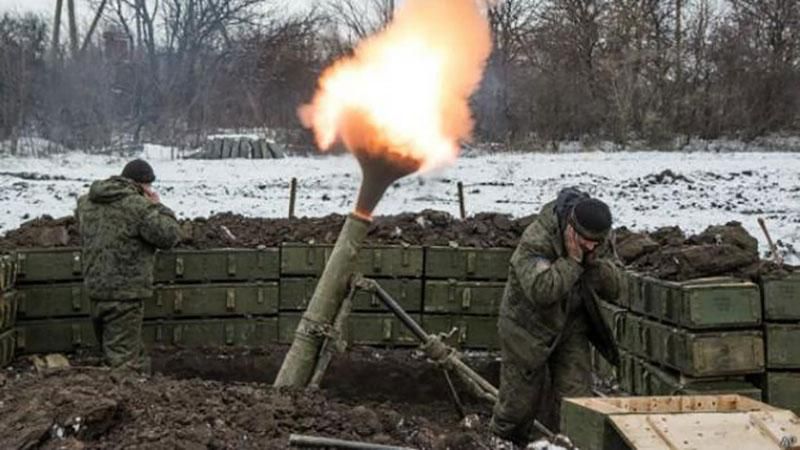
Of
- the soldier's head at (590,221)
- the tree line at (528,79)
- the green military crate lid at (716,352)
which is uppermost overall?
the tree line at (528,79)

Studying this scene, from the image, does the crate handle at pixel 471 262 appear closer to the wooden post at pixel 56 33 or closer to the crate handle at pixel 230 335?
the crate handle at pixel 230 335

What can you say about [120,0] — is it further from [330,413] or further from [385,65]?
[330,413]

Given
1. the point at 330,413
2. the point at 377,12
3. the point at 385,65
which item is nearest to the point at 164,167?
the point at 377,12

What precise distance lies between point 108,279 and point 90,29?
28724 millimetres

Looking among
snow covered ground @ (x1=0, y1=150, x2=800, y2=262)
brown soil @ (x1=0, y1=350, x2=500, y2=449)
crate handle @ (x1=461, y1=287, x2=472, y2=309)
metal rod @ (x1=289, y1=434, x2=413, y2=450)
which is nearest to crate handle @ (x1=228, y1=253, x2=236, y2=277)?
crate handle @ (x1=461, y1=287, x2=472, y2=309)

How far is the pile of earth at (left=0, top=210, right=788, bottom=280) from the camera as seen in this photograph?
920 centimetres

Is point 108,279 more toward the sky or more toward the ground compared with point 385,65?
more toward the ground

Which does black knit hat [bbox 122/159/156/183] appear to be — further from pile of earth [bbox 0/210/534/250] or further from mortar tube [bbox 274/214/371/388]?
mortar tube [bbox 274/214/371/388]

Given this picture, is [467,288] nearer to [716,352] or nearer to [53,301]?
[716,352]

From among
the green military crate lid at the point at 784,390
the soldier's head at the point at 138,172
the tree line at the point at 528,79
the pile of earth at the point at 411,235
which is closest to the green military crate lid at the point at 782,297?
the green military crate lid at the point at 784,390

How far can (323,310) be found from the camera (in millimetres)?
7203

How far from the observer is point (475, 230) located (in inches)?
440

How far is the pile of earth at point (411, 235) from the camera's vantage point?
9195 mm

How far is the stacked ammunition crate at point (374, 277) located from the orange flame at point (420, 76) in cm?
343
